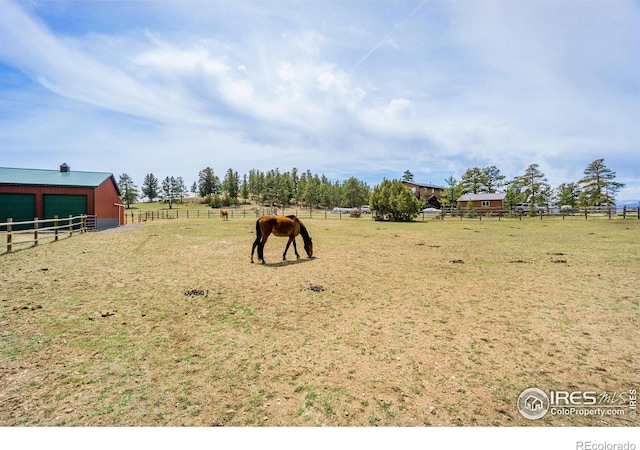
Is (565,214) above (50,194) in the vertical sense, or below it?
below

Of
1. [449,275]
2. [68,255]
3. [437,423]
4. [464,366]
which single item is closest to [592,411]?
[464,366]

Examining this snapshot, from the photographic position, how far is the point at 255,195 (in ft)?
406

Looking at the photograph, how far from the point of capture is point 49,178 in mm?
23953

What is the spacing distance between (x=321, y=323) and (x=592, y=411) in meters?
4.01

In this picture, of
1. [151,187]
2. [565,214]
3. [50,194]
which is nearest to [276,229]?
[50,194]

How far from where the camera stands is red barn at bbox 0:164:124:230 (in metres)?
22.2

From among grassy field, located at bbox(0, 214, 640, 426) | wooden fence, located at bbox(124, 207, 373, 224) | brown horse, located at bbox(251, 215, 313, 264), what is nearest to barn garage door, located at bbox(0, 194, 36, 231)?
grassy field, located at bbox(0, 214, 640, 426)

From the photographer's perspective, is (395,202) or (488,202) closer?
(395,202)

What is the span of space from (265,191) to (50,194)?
84.4 metres

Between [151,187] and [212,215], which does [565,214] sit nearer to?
[212,215]

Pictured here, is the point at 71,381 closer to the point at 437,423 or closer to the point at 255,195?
the point at 437,423

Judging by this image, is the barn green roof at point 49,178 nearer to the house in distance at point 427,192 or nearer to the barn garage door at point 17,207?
the barn garage door at point 17,207
